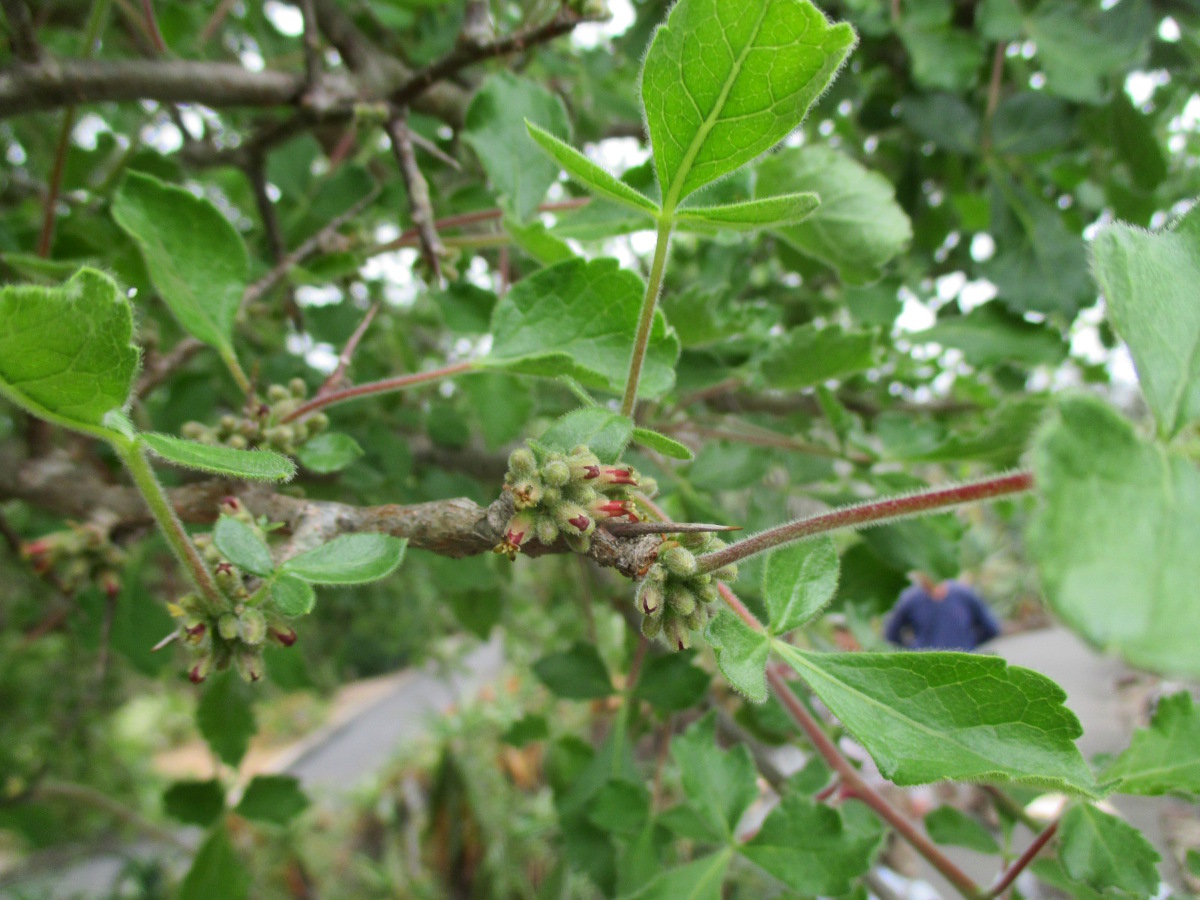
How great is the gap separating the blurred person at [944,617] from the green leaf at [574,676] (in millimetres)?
3667

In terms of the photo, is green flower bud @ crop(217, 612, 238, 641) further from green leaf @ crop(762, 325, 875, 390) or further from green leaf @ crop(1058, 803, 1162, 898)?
green leaf @ crop(1058, 803, 1162, 898)

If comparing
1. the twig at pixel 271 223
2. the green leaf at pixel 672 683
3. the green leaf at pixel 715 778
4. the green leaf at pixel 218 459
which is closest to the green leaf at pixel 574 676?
the green leaf at pixel 672 683

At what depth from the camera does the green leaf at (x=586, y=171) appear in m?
0.47

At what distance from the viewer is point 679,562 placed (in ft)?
1.62

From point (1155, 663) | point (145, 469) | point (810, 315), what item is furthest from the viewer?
point (810, 315)

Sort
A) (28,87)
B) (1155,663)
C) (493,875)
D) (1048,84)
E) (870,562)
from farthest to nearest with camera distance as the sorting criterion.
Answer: (493,875)
(1048,84)
(870,562)
(28,87)
(1155,663)

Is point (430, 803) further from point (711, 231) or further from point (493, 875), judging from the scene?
point (711, 231)

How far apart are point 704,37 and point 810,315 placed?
1.24 m

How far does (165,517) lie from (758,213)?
46 centimetres

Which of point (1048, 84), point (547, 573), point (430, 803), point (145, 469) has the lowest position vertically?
point (430, 803)

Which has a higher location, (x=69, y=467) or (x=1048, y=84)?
(x=1048, y=84)

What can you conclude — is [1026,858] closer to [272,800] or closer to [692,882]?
[692,882]

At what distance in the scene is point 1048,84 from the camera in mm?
1180

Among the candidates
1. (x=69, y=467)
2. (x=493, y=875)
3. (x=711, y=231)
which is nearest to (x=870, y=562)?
(x=711, y=231)
